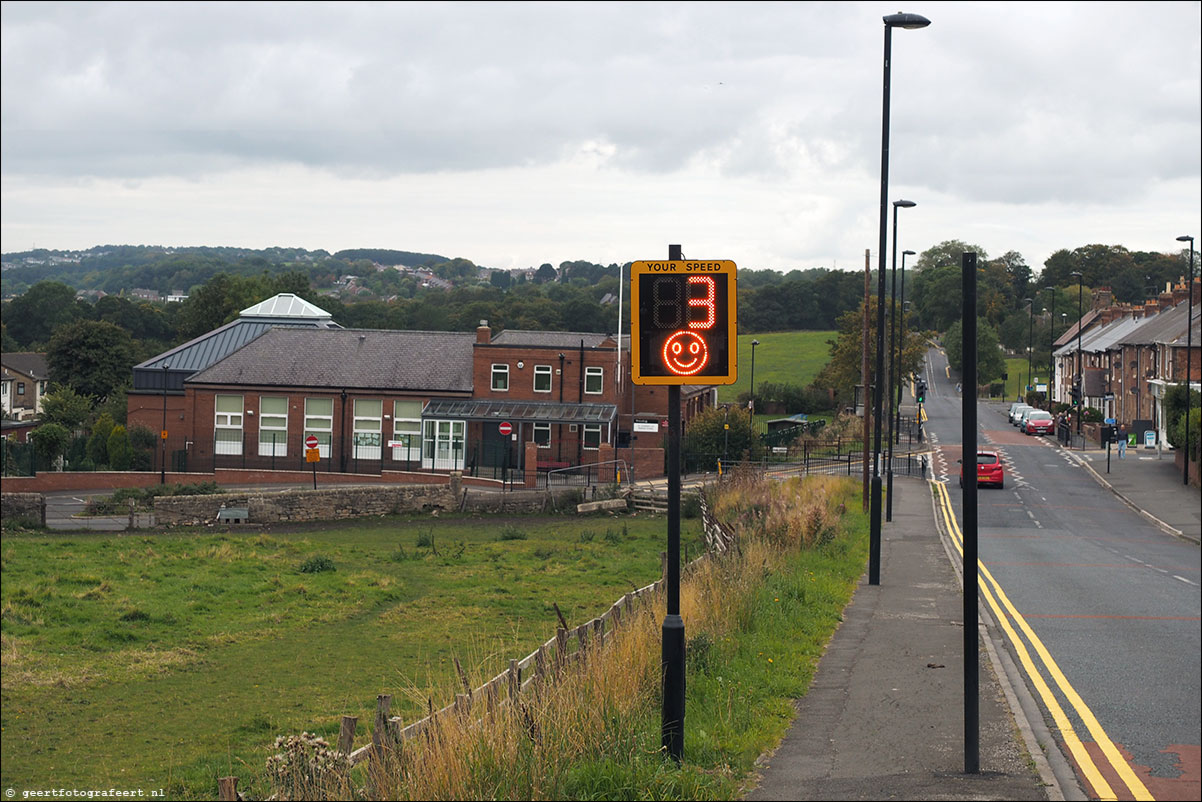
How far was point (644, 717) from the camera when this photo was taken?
10.4 meters

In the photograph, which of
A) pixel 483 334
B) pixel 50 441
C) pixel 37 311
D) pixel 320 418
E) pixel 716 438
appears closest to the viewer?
pixel 50 441

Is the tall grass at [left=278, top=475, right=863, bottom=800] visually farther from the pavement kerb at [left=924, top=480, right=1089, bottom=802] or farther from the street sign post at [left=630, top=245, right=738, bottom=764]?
the pavement kerb at [left=924, top=480, right=1089, bottom=802]

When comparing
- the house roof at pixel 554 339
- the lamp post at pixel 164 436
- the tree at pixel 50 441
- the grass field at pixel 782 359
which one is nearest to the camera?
the tree at pixel 50 441

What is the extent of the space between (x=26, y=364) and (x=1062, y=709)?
395 ft

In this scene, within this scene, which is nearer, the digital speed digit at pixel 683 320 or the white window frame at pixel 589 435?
the digital speed digit at pixel 683 320

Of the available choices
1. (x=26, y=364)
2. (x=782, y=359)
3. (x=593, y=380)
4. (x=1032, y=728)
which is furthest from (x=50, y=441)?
(x=782, y=359)

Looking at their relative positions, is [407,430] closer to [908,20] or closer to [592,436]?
[592,436]

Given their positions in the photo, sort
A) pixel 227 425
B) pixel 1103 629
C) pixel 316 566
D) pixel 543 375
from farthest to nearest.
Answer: pixel 227 425, pixel 543 375, pixel 316 566, pixel 1103 629

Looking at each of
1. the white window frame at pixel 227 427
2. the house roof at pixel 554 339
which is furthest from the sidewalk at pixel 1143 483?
the white window frame at pixel 227 427

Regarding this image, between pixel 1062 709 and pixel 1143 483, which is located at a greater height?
pixel 1143 483

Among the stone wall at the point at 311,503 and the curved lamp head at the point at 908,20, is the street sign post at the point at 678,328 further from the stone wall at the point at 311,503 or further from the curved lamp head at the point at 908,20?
the stone wall at the point at 311,503

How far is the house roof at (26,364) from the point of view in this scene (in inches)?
4380

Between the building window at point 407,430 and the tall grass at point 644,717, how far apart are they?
3911 centimetres

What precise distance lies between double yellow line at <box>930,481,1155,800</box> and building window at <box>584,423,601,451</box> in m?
34.5
